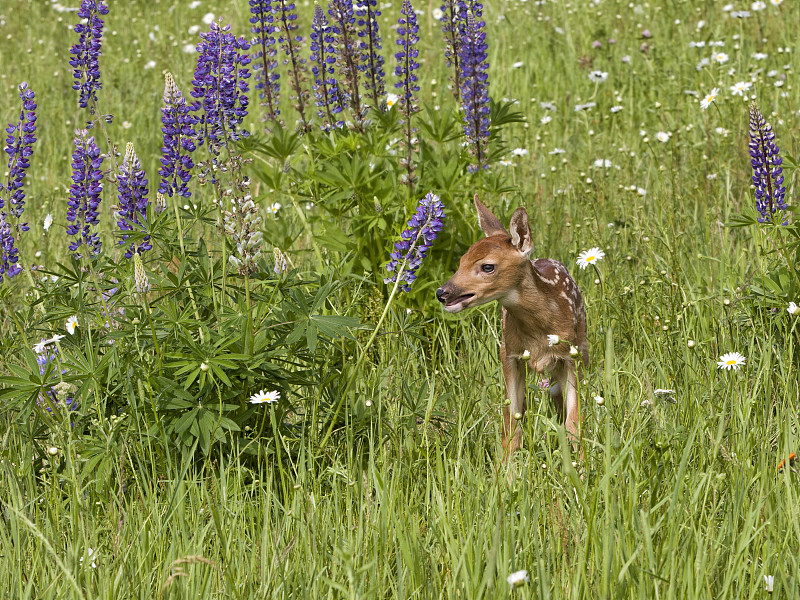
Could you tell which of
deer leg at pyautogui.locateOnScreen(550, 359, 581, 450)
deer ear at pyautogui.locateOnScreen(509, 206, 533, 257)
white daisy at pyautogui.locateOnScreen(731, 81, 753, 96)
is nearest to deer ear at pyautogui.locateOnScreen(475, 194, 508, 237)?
deer ear at pyautogui.locateOnScreen(509, 206, 533, 257)

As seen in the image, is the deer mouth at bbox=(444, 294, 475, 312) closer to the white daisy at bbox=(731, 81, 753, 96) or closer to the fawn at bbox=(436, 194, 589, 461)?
the fawn at bbox=(436, 194, 589, 461)

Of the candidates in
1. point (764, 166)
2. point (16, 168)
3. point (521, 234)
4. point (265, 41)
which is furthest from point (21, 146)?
point (764, 166)

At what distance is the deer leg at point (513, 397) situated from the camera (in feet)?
11.3

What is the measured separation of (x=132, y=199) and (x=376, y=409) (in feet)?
3.95

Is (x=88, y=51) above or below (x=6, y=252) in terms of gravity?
above

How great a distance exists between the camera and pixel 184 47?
1011 cm

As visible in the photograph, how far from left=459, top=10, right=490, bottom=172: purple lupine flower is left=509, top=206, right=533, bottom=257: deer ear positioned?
3.80ft

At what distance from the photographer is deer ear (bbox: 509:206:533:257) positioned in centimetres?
352

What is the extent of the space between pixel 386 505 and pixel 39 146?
619 cm

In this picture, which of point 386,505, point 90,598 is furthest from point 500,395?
point 90,598

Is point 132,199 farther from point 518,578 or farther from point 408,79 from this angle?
point 518,578

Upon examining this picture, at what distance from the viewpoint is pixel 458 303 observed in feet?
11.3

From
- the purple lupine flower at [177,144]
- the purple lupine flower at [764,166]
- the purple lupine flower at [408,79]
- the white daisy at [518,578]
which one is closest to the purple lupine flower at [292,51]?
the purple lupine flower at [408,79]

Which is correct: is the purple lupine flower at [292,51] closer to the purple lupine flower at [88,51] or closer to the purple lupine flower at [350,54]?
the purple lupine flower at [350,54]
